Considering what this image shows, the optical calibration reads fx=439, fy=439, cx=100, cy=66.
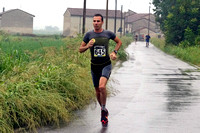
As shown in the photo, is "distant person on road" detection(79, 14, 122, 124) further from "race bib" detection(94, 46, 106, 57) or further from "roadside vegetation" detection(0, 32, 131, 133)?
"roadside vegetation" detection(0, 32, 131, 133)

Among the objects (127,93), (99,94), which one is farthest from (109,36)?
(127,93)

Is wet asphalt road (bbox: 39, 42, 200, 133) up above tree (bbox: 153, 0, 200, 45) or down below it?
below

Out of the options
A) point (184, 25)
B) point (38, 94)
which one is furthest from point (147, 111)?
point (184, 25)

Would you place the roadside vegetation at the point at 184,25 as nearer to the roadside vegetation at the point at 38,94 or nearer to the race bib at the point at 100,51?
the roadside vegetation at the point at 38,94

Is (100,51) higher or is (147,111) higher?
(100,51)

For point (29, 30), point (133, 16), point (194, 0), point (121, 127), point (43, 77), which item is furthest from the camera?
point (133, 16)

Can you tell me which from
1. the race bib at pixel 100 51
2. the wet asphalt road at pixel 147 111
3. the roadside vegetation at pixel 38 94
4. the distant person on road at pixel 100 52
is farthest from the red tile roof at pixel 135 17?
the race bib at pixel 100 51

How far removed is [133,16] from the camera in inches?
5950

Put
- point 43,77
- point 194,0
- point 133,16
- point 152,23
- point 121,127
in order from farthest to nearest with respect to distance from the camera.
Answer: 1. point 133,16
2. point 152,23
3. point 194,0
4. point 43,77
5. point 121,127

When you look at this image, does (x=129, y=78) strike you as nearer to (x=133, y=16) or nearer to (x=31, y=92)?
(x=31, y=92)

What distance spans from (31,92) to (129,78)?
9.06 m

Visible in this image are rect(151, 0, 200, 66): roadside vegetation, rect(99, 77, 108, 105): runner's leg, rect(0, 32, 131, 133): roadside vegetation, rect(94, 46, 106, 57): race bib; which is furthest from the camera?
rect(151, 0, 200, 66): roadside vegetation

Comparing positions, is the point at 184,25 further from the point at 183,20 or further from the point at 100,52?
the point at 100,52

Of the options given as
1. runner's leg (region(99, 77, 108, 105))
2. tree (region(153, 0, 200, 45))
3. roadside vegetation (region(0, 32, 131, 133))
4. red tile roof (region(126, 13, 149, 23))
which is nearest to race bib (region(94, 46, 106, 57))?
runner's leg (region(99, 77, 108, 105))
